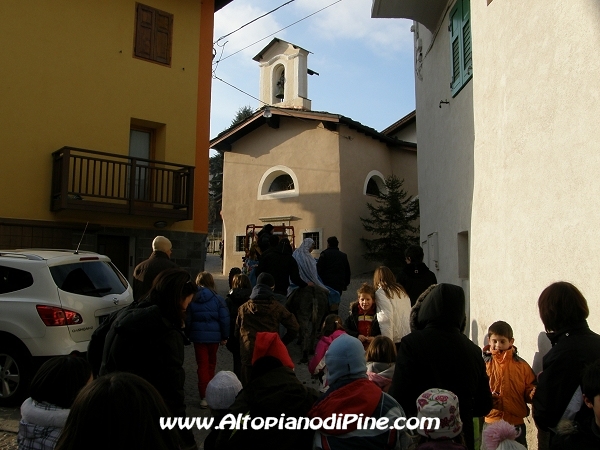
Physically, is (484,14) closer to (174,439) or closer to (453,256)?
(453,256)

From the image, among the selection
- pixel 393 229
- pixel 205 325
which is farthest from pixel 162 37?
pixel 393 229

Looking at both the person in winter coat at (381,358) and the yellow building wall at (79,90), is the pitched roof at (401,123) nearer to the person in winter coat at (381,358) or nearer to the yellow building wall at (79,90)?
the yellow building wall at (79,90)

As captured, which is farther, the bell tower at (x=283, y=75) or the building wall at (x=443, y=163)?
the bell tower at (x=283, y=75)

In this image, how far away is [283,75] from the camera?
77.0 ft

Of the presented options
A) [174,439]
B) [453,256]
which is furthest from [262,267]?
[174,439]

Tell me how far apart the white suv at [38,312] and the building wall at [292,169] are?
14239 millimetres

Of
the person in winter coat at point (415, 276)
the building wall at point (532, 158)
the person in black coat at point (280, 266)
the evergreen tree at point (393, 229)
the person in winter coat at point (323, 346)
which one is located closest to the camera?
the building wall at point (532, 158)

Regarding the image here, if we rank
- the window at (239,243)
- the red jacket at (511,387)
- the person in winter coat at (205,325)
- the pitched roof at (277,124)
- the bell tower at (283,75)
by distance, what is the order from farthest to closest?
the bell tower at (283,75)
the window at (239,243)
the pitched roof at (277,124)
the person in winter coat at (205,325)
the red jacket at (511,387)

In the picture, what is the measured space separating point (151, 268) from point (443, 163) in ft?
16.3

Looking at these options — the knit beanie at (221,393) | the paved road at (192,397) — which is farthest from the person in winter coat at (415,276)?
the knit beanie at (221,393)

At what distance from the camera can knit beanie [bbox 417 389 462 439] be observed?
254cm

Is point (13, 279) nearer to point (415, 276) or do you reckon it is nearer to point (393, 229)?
point (415, 276)

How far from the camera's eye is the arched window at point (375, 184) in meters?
21.8

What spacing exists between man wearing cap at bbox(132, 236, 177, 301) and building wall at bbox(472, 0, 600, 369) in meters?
3.51
